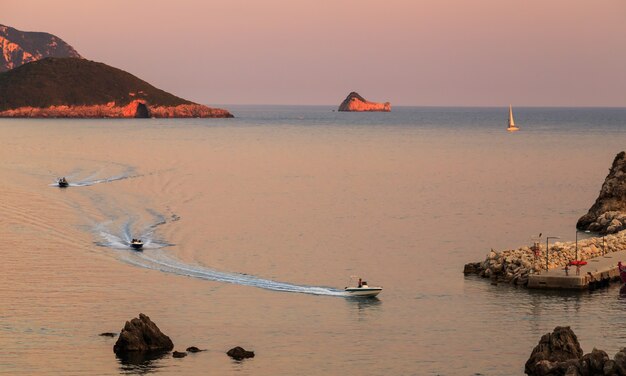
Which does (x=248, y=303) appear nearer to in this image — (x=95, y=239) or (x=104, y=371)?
(x=104, y=371)

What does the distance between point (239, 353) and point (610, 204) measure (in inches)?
2186

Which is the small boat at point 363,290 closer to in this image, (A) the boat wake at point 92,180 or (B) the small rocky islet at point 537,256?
(B) the small rocky islet at point 537,256

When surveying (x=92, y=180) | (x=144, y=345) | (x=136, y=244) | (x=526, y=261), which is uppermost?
(x=92, y=180)

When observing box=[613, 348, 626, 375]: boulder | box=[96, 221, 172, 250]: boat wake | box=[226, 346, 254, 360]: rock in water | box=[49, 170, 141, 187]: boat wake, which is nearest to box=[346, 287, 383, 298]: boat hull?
box=[226, 346, 254, 360]: rock in water

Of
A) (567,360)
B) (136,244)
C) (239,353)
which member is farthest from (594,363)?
(136,244)

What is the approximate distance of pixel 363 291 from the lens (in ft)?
229

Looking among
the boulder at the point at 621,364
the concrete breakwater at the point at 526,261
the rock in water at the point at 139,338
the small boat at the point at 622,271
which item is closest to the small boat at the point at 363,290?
the concrete breakwater at the point at 526,261

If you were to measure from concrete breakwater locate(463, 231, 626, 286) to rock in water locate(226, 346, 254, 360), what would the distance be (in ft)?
80.7

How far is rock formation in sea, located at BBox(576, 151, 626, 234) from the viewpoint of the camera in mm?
99375

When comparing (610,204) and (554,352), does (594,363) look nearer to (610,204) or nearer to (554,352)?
(554,352)

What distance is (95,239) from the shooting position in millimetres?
92688

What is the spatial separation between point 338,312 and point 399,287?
9.32 metres

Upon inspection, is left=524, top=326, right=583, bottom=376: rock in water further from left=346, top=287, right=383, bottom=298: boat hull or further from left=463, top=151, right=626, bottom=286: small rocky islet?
left=463, top=151, right=626, bottom=286: small rocky islet

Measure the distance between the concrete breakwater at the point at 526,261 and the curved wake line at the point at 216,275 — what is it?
1154cm
